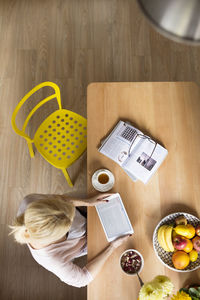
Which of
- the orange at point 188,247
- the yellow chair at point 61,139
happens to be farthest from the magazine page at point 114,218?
the yellow chair at point 61,139

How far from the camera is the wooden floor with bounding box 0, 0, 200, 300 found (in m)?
2.29

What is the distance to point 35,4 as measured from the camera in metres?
2.89

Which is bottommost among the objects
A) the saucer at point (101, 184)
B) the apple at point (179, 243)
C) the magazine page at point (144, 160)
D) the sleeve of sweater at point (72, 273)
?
the sleeve of sweater at point (72, 273)

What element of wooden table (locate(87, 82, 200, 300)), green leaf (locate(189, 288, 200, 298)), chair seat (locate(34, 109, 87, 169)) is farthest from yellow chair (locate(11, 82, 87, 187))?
green leaf (locate(189, 288, 200, 298))

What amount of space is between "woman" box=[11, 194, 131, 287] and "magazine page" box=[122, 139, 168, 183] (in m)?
0.21

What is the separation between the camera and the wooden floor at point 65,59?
7.52 feet

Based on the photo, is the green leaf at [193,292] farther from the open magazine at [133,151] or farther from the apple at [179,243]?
the open magazine at [133,151]

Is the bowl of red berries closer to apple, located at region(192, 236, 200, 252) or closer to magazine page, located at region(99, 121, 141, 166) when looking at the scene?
apple, located at region(192, 236, 200, 252)

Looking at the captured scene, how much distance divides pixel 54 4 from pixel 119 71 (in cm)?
110

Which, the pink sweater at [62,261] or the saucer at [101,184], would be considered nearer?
the pink sweater at [62,261]

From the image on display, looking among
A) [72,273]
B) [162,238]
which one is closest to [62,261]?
[72,273]

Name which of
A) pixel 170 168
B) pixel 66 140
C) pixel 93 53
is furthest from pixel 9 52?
pixel 170 168

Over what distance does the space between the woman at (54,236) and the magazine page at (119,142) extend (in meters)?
0.24

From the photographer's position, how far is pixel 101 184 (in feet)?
4.69
